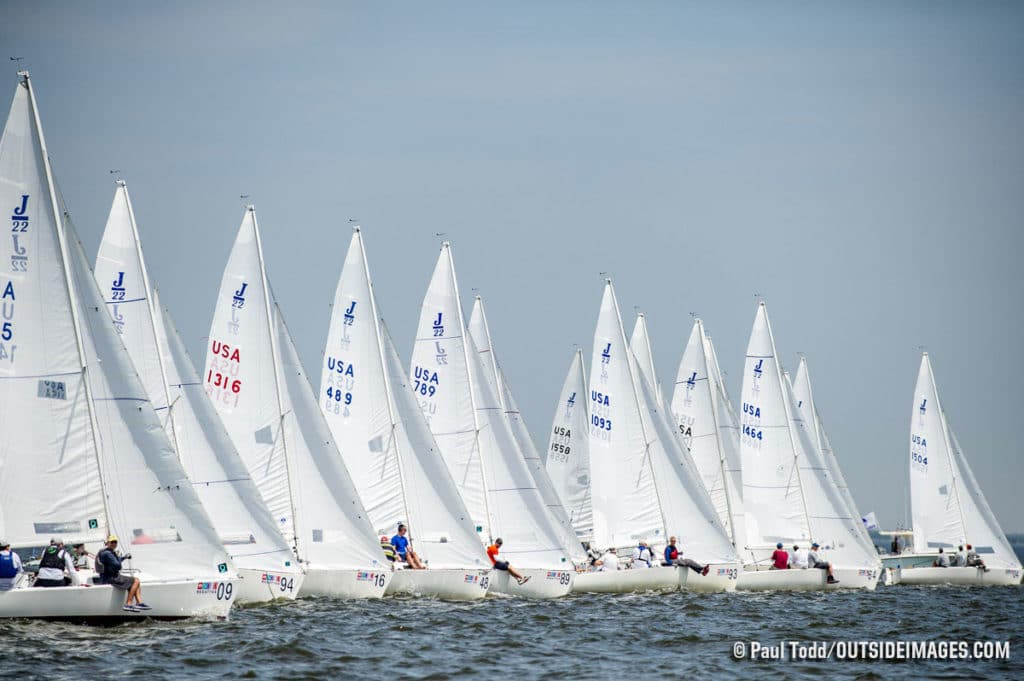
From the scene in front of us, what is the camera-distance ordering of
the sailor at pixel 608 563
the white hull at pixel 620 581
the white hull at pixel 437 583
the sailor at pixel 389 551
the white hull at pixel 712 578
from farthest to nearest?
1. the white hull at pixel 712 578
2. the sailor at pixel 608 563
3. the white hull at pixel 620 581
4. the sailor at pixel 389 551
5. the white hull at pixel 437 583

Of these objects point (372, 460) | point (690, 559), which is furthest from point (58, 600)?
point (690, 559)

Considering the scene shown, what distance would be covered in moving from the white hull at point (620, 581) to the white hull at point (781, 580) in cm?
433

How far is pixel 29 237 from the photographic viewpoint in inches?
1021

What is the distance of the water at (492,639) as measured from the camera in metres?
22.5

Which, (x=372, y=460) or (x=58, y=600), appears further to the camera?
(x=372, y=460)

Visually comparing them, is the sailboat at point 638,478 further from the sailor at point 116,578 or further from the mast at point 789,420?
the sailor at point 116,578

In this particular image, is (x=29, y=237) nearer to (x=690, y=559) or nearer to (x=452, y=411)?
(x=452, y=411)

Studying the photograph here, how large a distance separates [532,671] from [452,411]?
16.2 metres

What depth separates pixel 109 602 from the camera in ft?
80.3

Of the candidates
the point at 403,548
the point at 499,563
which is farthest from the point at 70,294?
the point at 499,563

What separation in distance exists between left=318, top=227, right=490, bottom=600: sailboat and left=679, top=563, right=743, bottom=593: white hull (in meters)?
6.75

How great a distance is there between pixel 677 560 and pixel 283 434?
11.4m

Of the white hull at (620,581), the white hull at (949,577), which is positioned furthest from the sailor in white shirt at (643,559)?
the white hull at (949,577)

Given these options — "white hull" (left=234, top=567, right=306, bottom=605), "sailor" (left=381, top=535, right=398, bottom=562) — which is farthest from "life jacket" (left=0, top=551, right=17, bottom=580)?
"sailor" (left=381, top=535, right=398, bottom=562)
